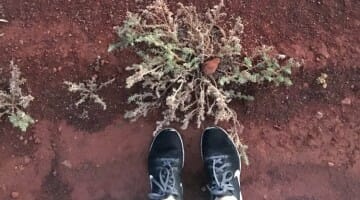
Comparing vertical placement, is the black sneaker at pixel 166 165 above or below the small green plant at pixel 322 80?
below

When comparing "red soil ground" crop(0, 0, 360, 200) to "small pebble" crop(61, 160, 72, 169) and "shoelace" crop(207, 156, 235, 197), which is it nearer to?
"small pebble" crop(61, 160, 72, 169)

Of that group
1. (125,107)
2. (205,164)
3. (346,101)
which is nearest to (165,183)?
(205,164)

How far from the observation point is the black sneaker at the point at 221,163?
2453mm

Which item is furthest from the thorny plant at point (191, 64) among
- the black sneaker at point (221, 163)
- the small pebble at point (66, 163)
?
the small pebble at point (66, 163)

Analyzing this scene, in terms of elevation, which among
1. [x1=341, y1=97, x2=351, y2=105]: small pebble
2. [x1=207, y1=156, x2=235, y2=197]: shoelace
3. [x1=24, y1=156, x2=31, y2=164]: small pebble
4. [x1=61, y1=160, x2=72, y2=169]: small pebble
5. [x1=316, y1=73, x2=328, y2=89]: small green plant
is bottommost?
[x1=207, y1=156, x2=235, y2=197]: shoelace

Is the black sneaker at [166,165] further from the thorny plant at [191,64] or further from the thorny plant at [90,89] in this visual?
the thorny plant at [90,89]

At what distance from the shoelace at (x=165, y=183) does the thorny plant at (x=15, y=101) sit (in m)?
0.60

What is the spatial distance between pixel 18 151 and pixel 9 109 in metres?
0.20

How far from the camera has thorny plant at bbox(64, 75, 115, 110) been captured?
242 cm

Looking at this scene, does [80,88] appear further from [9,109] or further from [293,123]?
[293,123]

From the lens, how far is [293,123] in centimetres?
252

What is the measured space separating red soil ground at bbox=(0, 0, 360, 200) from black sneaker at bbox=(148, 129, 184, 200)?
2.8 inches

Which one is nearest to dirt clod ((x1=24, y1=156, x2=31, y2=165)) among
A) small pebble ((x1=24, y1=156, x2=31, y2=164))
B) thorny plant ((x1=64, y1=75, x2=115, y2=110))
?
small pebble ((x1=24, y1=156, x2=31, y2=164))

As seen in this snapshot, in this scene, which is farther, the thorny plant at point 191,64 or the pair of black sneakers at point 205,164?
the pair of black sneakers at point 205,164
